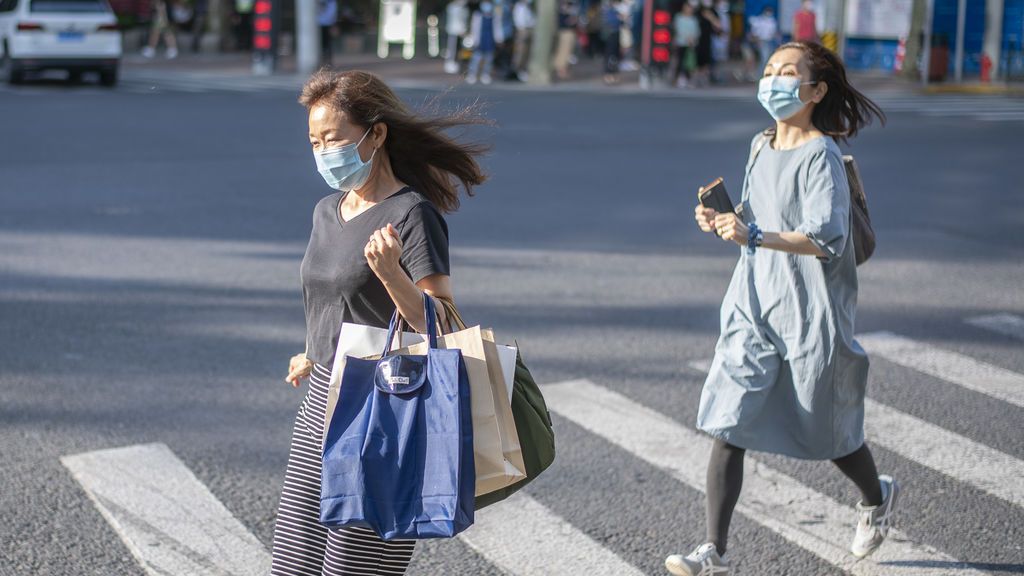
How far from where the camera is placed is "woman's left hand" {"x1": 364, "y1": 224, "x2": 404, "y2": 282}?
9.77 feet

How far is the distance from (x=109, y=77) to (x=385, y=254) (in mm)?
22045

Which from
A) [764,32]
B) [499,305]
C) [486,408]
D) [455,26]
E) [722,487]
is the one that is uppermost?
[764,32]

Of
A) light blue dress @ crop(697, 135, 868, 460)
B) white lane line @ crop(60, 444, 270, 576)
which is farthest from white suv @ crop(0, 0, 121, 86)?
light blue dress @ crop(697, 135, 868, 460)

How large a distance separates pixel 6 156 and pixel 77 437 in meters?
9.04

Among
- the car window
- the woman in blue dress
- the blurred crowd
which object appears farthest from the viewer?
the blurred crowd

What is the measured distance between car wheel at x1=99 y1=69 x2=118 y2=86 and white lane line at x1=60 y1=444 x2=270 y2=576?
63.7 feet

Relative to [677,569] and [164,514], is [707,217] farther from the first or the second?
[164,514]

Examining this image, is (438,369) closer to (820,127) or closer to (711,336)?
(820,127)

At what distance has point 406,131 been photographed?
3.44 metres

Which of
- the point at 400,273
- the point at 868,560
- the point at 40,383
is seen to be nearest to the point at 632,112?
the point at 40,383

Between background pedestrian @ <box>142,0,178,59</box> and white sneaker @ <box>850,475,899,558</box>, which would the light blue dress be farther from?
background pedestrian @ <box>142,0,178,59</box>

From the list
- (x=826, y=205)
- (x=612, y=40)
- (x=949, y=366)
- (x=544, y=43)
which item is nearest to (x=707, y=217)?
(x=826, y=205)

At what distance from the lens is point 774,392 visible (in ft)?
14.0

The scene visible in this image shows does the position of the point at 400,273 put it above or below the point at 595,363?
above
